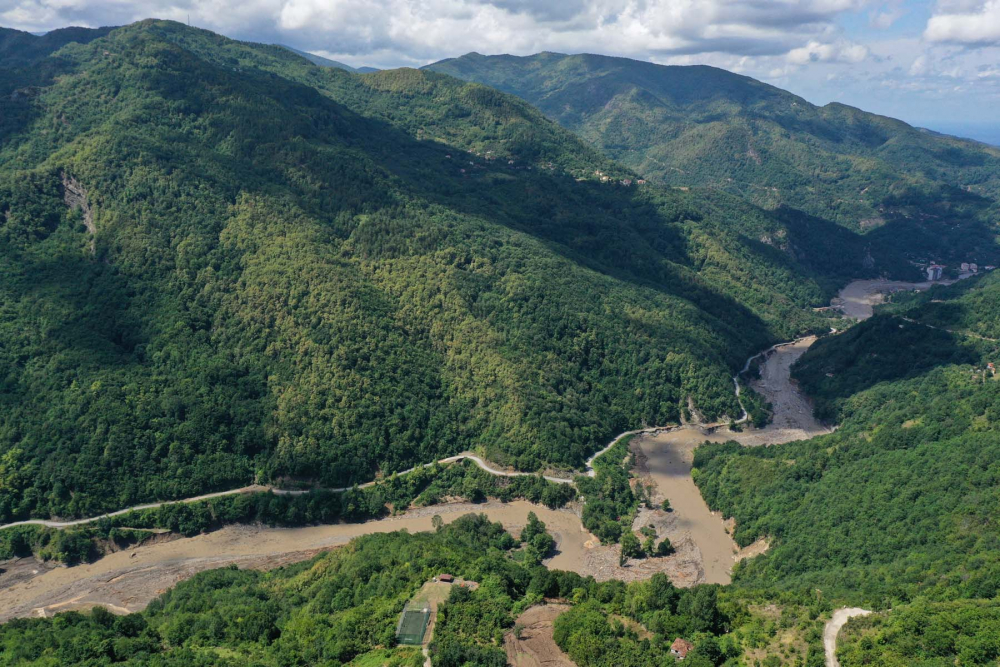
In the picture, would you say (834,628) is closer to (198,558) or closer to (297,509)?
(297,509)

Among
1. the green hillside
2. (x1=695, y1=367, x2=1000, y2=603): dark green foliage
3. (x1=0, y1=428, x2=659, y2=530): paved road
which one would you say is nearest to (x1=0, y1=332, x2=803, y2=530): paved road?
(x1=0, y1=428, x2=659, y2=530): paved road

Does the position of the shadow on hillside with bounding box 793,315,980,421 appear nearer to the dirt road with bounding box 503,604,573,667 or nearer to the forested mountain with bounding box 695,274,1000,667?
the forested mountain with bounding box 695,274,1000,667

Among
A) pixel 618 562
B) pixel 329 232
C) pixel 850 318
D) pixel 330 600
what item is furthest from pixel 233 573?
pixel 850 318

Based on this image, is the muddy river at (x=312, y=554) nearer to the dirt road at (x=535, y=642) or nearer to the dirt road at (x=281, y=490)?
the dirt road at (x=281, y=490)

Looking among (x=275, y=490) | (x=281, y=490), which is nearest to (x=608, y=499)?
(x=281, y=490)

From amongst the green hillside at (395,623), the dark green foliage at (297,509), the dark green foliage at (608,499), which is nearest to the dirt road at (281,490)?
the dark green foliage at (297,509)

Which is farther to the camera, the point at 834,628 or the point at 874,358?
the point at 874,358
